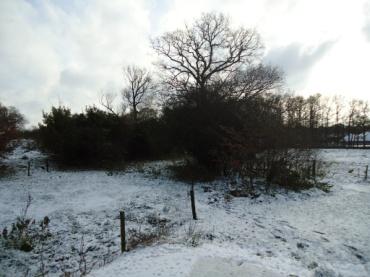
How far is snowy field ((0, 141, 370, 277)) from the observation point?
15.3 feet

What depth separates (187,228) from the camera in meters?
6.78

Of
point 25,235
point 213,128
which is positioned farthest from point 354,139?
point 25,235

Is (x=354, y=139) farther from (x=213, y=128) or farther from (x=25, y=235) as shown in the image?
(x=25, y=235)

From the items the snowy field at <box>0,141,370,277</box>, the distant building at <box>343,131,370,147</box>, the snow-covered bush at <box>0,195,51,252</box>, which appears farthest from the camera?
the distant building at <box>343,131,370,147</box>

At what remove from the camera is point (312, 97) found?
47344 mm

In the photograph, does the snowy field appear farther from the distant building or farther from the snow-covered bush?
the distant building

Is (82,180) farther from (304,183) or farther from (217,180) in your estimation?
(304,183)

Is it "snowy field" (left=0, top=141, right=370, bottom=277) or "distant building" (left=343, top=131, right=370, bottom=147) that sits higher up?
"distant building" (left=343, top=131, right=370, bottom=147)

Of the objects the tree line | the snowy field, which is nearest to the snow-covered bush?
the snowy field

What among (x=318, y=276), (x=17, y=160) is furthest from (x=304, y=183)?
(x=17, y=160)

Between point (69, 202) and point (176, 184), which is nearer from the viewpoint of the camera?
point (69, 202)

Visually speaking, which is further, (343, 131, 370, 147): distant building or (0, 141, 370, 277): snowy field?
(343, 131, 370, 147): distant building

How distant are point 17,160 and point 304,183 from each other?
16.8 metres

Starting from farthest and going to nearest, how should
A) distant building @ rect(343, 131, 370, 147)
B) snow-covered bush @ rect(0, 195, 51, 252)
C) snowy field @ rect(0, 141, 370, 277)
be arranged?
1. distant building @ rect(343, 131, 370, 147)
2. snow-covered bush @ rect(0, 195, 51, 252)
3. snowy field @ rect(0, 141, 370, 277)
